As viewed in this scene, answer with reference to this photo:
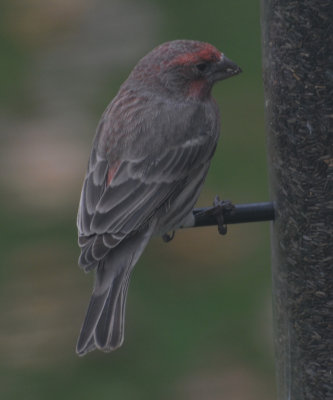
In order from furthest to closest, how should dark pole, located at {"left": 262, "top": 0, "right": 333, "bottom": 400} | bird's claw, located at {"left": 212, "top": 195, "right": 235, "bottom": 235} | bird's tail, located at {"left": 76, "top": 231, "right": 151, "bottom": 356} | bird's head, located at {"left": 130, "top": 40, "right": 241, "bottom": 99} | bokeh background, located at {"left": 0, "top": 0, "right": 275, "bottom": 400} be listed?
1. bokeh background, located at {"left": 0, "top": 0, "right": 275, "bottom": 400}
2. bird's head, located at {"left": 130, "top": 40, "right": 241, "bottom": 99}
3. bird's claw, located at {"left": 212, "top": 195, "right": 235, "bottom": 235}
4. bird's tail, located at {"left": 76, "top": 231, "right": 151, "bottom": 356}
5. dark pole, located at {"left": 262, "top": 0, "right": 333, "bottom": 400}

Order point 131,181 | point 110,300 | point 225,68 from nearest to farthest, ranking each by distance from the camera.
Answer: point 110,300
point 131,181
point 225,68

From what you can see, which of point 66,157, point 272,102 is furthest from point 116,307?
point 66,157

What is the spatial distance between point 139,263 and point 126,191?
9.29 ft

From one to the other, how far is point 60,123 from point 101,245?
496 centimetres

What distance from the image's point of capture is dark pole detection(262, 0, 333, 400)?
609 centimetres

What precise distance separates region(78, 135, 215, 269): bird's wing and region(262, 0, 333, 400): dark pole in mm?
505

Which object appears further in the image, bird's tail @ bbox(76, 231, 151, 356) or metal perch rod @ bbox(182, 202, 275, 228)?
metal perch rod @ bbox(182, 202, 275, 228)

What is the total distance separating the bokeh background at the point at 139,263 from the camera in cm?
864

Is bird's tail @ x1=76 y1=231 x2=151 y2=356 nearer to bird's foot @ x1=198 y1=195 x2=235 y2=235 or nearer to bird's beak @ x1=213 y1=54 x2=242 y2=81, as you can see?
bird's foot @ x1=198 y1=195 x2=235 y2=235

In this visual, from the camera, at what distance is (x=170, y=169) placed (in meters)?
6.71

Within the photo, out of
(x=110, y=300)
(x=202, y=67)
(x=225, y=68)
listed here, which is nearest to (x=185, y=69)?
(x=202, y=67)

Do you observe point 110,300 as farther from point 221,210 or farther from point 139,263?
point 139,263

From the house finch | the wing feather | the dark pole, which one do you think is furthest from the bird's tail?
the dark pole

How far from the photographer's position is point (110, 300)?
6.50 m
